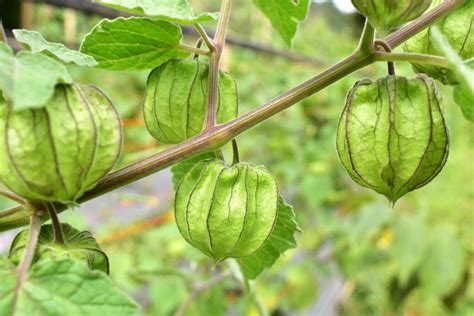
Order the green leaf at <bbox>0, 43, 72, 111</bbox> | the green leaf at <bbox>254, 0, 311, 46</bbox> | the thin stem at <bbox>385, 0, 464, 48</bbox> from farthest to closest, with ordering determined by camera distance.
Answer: the green leaf at <bbox>254, 0, 311, 46</bbox> < the thin stem at <bbox>385, 0, 464, 48</bbox> < the green leaf at <bbox>0, 43, 72, 111</bbox>

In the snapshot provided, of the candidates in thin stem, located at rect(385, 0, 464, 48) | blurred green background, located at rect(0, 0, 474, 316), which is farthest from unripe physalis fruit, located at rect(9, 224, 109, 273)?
blurred green background, located at rect(0, 0, 474, 316)

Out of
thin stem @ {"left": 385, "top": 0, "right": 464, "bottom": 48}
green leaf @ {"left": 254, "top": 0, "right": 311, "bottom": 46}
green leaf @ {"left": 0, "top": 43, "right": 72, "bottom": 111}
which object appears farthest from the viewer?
green leaf @ {"left": 254, "top": 0, "right": 311, "bottom": 46}

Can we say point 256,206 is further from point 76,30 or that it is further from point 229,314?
point 76,30

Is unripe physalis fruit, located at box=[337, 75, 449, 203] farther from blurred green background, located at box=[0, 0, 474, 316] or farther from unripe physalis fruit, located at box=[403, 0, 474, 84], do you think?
blurred green background, located at box=[0, 0, 474, 316]

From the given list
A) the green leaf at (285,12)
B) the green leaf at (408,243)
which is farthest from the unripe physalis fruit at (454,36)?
the green leaf at (408,243)

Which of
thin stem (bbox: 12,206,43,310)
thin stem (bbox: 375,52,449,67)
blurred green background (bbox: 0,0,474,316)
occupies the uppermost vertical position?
thin stem (bbox: 375,52,449,67)

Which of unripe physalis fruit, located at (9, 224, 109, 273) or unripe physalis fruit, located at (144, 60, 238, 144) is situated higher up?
unripe physalis fruit, located at (144, 60, 238, 144)

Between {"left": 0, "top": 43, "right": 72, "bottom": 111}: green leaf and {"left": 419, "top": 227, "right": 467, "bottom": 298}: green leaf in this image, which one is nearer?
{"left": 0, "top": 43, "right": 72, "bottom": 111}: green leaf

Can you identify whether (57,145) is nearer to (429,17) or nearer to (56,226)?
(56,226)
